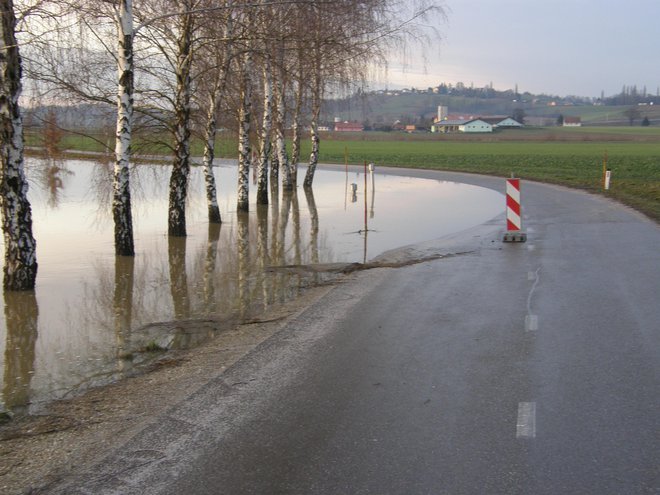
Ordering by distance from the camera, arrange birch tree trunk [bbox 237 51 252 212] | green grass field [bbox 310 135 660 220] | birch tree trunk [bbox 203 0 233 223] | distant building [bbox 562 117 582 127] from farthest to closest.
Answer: distant building [bbox 562 117 582 127] < green grass field [bbox 310 135 660 220] < birch tree trunk [bbox 237 51 252 212] < birch tree trunk [bbox 203 0 233 223]

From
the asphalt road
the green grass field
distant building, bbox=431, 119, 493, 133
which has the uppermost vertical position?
distant building, bbox=431, 119, 493, 133

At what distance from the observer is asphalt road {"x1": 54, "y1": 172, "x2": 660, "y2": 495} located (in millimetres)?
4848

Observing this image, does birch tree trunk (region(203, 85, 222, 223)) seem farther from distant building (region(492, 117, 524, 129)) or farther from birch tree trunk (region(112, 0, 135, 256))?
distant building (region(492, 117, 524, 129))

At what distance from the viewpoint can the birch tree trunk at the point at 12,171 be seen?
11781 millimetres

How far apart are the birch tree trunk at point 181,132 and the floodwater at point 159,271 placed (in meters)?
0.69

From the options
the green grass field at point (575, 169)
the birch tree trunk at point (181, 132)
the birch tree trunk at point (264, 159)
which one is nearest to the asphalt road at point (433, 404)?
the birch tree trunk at point (181, 132)

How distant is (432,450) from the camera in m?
5.26

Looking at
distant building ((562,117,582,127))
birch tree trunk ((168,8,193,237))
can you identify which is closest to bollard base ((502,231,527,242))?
birch tree trunk ((168,8,193,237))

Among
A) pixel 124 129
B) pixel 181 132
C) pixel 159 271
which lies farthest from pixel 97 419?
pixel 181 132

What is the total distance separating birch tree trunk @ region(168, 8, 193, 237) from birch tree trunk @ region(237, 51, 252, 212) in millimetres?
3164

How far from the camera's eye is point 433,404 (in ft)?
20.4

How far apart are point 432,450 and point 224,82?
1637 cm

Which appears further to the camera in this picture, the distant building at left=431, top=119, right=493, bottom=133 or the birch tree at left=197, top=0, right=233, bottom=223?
the distant building at left=431, top=119, right=493, bottom=133

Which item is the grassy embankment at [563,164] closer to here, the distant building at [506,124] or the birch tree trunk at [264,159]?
the birch tree trunk at [264,159]
